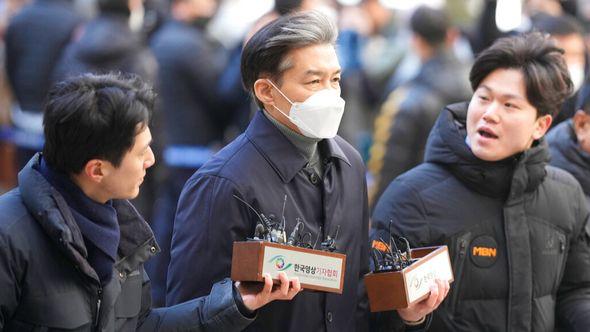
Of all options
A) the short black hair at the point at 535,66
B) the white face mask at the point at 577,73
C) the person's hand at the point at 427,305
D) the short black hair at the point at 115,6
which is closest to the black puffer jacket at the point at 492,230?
the short black hair at the point at 535,66

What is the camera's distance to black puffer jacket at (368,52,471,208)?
7652mm

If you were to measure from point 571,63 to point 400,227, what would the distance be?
3.39 m

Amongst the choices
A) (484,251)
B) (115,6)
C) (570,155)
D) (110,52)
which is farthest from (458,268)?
(115,6)

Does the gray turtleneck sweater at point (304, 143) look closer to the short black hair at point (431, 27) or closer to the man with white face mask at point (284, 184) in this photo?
the man with white face mask at point (284, 184)

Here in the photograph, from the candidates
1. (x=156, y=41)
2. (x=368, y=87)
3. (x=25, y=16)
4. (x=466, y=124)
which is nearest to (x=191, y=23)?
(x=156, y=41)

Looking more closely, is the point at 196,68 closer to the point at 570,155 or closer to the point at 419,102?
the point at 419,102

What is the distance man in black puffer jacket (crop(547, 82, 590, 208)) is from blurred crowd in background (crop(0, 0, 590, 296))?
140 cm

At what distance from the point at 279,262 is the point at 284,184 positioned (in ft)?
1.44

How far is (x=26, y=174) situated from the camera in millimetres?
3141

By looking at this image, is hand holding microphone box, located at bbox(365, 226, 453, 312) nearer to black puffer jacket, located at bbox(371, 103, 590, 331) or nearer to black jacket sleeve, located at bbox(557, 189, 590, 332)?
black puffer jacket, located at bbox(371, 103, 590, 331)

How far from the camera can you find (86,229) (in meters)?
3.12

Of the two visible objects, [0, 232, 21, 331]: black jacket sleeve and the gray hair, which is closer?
[0, 232, 21, 331]: black jacket sleeve

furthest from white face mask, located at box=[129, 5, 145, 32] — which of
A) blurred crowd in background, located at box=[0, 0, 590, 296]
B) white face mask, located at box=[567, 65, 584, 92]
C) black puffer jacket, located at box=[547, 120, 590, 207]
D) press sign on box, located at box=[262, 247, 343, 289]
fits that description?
press sign on box, located at box=[262, 247, 343, 289]

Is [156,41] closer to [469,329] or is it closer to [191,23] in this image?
[191,23]
